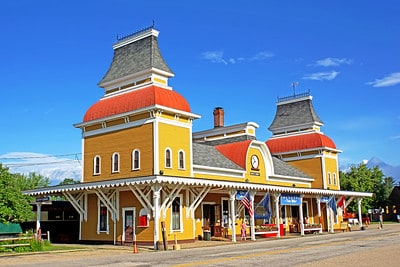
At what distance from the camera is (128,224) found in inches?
1108

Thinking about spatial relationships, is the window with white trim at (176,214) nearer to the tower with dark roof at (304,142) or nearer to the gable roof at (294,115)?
the tower with dark roof at (304,142)

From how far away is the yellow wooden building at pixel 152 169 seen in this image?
27.2 m

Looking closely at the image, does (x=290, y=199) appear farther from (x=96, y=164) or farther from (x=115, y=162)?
(x=96, y=164)

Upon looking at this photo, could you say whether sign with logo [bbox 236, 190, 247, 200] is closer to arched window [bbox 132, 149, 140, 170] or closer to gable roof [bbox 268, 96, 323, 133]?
arched window [bbox 132, 149, 140, 170]

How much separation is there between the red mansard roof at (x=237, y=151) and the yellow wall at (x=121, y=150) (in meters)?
9.77

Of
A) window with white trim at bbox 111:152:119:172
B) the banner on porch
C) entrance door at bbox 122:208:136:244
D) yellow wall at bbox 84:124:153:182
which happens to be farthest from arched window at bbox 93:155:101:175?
the banner on porch

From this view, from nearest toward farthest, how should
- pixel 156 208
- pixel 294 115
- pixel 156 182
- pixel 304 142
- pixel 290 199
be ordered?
1. pixel 156 182
2. pixel 156 208
3. pixel 290 199
4. pixel 304 142
5. pixel 294 115

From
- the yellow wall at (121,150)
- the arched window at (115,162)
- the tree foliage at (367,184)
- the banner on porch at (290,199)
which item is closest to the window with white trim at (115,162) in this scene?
the arched window at (115,162)

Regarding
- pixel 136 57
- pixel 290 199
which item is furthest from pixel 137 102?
pixel 290 199

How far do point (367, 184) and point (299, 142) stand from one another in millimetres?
27990

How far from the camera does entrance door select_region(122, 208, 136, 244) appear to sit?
27.9 metres

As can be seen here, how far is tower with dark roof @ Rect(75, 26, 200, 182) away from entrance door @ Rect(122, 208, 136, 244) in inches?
81.5

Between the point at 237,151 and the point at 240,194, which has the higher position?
the point at 237,151

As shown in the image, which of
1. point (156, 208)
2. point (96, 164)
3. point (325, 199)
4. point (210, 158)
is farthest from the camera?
point (325, 199)
